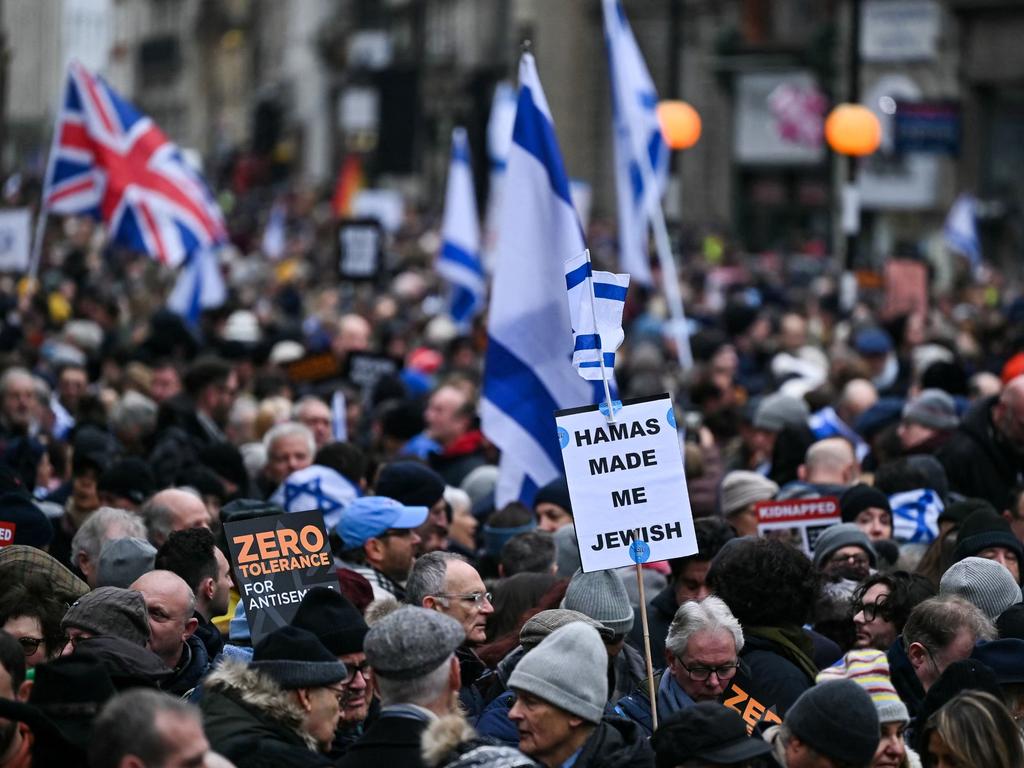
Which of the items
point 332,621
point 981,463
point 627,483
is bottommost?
point 981,463

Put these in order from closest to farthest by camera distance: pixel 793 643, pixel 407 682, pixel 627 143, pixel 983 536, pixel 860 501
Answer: pixel 407 682 → pixel 793 643 → pixel 983 536 → pixel 860 501 → pixel 627 143

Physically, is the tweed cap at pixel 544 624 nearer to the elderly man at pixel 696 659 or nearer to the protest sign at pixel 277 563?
the elderly man at pixel 696 659

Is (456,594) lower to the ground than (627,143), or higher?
lower

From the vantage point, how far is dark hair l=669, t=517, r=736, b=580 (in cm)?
795

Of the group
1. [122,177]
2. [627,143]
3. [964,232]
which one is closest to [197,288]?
[122,177]

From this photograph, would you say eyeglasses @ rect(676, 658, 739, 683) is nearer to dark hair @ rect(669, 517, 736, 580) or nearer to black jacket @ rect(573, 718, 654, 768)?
black jacket @ rect(573, 718, 654, 768)

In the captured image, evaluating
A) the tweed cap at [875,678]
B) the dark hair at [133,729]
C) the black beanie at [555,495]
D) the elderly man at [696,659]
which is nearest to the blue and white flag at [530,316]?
the black beanie at [555,495]

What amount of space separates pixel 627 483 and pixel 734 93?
120 feet

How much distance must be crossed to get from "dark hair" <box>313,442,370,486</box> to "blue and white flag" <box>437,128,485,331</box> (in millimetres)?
9683

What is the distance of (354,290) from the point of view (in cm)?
2427

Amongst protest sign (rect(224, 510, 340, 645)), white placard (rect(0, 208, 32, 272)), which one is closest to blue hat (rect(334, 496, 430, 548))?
protest sign (rect(224, 510, 340, 645))

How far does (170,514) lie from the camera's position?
845 centimetres

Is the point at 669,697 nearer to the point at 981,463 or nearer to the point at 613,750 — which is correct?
the point at 613,750

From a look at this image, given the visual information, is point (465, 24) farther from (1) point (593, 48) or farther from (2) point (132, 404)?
(2) point (132, 404)
